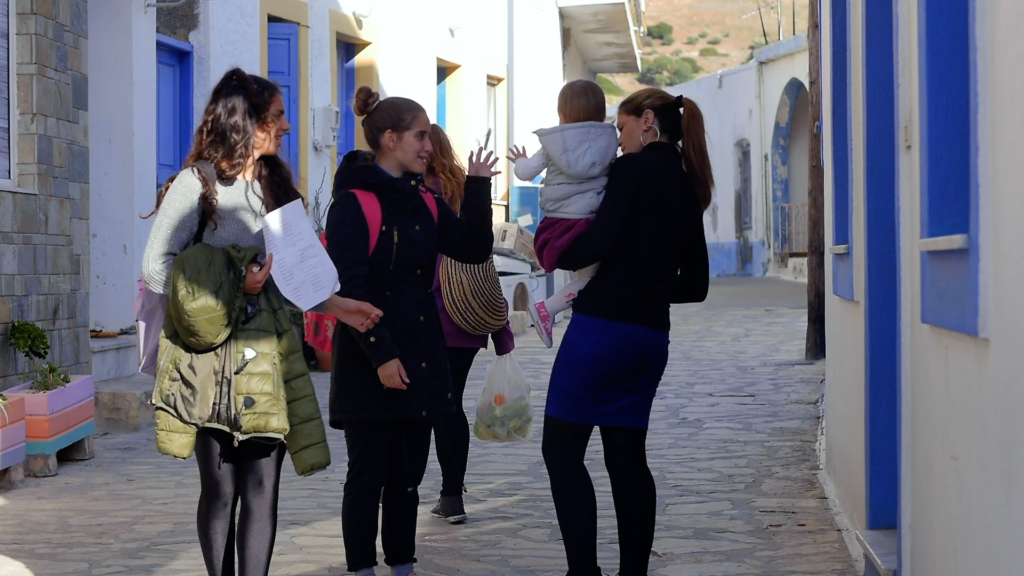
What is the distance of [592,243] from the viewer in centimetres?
403

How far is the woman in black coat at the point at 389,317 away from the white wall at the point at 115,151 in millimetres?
6174

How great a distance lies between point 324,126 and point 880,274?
30.1 feet

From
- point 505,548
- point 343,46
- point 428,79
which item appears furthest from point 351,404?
point 428,79

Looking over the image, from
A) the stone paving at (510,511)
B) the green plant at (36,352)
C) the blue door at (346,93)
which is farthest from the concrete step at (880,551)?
the blue door at (346,93)

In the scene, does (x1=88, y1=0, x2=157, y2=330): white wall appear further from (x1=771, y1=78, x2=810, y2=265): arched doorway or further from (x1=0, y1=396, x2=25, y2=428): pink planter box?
(x1=771, y1=78, x2=810, y2=265): arched doorway

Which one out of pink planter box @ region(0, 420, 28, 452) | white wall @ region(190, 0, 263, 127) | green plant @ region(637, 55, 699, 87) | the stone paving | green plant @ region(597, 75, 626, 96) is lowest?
the stone paving

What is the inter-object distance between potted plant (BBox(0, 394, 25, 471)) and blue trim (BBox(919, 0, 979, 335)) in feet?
16.9

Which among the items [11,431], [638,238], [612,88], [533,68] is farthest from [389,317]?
[612,88]

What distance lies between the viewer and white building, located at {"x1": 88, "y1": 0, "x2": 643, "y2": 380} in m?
10.1

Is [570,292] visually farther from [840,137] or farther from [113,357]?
[113,357]

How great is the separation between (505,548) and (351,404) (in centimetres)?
138

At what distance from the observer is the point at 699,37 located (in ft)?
330

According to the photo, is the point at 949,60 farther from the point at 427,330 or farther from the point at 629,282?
the point at 427,330


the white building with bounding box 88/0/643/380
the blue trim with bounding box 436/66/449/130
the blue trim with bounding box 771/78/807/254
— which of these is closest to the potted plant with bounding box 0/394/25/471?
the white building with bounding box 88/0/643/380
